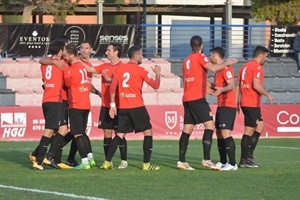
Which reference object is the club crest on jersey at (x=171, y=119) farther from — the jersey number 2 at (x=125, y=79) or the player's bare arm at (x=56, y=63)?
the player's bare arm at (x=56, y=63)

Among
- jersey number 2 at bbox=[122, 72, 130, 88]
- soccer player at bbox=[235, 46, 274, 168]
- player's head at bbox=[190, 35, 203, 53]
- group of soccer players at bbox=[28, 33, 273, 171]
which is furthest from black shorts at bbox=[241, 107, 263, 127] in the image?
jersey number 2 at bbox=[122, 72, 130, 88]

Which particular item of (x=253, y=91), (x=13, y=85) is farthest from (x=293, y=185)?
(x=13, y=85)

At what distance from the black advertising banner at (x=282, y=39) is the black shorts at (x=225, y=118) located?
19.6 m

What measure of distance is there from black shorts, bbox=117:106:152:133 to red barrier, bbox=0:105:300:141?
38.2 ft

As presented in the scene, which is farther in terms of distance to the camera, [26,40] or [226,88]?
[26,40]

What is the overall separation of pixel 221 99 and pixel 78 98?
255cm

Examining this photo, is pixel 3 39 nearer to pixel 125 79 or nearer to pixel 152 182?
pixel 125 79

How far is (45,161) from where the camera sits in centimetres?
1786

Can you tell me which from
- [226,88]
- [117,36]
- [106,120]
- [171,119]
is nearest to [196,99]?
[226,88]

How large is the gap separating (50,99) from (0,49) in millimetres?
17621

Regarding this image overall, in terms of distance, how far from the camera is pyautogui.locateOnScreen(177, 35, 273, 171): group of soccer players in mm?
17484

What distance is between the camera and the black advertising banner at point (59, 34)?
3478 centimetres

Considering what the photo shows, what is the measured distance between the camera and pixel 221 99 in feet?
59.2

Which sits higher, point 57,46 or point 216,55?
point 57,46
